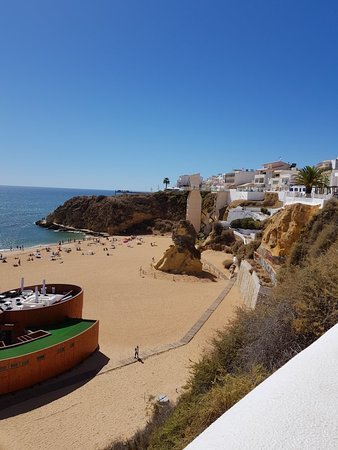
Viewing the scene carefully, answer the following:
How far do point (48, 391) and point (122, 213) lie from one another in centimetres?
5930

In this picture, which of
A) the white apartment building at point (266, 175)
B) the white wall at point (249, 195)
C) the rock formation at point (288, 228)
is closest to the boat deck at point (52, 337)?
the rock formation at point (288, 228)

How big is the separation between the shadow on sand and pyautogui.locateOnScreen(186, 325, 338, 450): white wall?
10.9 metres

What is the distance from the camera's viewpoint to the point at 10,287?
26172 mm

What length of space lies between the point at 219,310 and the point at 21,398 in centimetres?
1199

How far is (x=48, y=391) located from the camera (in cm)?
1191

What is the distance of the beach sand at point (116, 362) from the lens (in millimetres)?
10055

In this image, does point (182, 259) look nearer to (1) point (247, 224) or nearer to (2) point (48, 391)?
(1) point (247, 224)

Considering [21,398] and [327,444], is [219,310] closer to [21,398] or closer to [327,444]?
[21,398]

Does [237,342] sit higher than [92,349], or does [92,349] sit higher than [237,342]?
[237,342]

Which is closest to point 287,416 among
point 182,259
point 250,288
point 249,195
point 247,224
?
point 250,288

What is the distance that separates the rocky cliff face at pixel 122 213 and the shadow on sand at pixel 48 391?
5510 centimetres

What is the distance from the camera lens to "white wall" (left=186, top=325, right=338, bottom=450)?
201 cm

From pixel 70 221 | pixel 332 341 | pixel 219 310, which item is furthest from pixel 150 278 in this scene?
pixel 70 221

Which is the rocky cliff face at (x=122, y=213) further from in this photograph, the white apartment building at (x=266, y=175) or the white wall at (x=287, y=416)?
Result: the white wall at (x=287, y=416)
